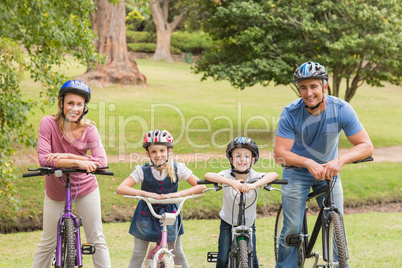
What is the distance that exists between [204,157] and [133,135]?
3389mm

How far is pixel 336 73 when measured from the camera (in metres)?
18.1

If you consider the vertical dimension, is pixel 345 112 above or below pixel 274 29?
below

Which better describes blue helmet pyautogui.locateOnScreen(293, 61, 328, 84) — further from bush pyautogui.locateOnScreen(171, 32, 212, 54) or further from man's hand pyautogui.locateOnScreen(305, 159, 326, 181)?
bush pyautogui.locateOnScreen(171, 32, 212, 54)

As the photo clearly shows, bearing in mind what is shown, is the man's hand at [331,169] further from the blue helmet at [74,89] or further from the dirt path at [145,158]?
the dirt path at [145,158]

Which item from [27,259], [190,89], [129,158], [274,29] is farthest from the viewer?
[190,89]

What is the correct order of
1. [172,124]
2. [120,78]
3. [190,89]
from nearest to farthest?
[172,124] → [120,78] → [190,89]

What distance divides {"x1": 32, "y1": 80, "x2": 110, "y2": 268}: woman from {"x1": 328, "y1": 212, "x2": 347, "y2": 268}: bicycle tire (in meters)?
2.18

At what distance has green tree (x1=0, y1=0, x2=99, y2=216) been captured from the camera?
9.45 meters

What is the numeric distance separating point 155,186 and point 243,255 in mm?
1143

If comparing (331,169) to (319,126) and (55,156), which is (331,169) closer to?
(319,126)

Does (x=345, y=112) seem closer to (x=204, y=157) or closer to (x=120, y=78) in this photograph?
(x=204, y=157)

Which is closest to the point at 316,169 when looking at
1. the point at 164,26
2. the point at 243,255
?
the point at 243,255

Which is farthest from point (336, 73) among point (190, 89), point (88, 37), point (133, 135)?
point (190, 89)

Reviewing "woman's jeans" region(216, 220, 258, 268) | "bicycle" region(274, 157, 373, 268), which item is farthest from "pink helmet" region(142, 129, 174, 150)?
"bicycle" region(274, 157, 373, 268)
